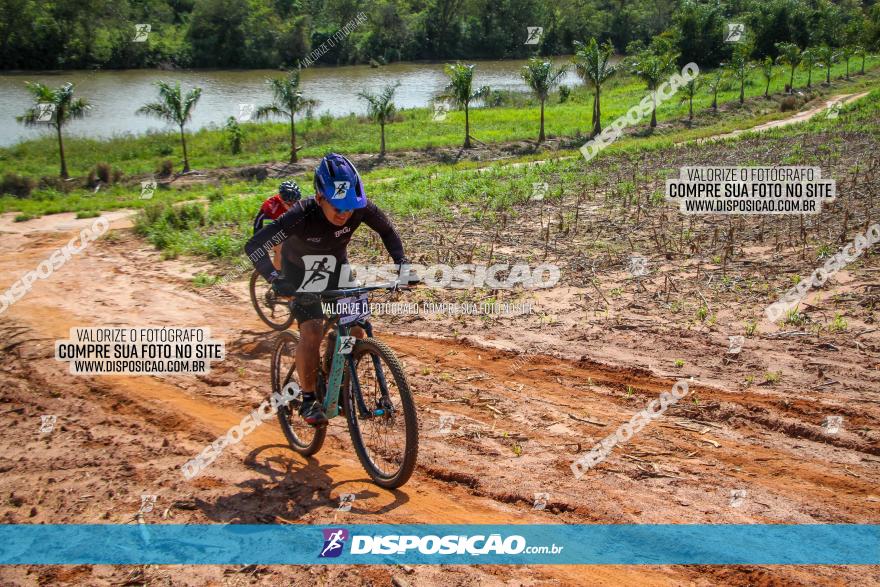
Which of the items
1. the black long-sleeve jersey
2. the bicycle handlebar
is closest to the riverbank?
the black long-sleeve jersey

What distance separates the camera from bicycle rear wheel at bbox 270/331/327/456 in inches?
247

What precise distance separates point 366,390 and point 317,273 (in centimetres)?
106

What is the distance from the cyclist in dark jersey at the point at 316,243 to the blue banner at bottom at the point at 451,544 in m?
1.18

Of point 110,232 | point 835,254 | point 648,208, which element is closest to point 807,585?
point 835,254

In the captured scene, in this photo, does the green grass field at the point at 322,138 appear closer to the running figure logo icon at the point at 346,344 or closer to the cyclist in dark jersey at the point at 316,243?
the cyclist in dark jersey at the point at 316,243

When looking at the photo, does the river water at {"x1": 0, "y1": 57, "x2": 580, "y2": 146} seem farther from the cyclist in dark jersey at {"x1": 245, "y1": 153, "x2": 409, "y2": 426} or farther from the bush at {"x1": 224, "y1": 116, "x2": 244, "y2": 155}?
the cyclist in dark jersey at {"x1": 245, "y1": 153, "x2": 409, "y2": 426}

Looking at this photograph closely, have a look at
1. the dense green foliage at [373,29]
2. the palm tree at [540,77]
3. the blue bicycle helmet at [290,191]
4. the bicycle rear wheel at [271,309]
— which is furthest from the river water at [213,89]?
the blue bicycle helmet at [290,191]

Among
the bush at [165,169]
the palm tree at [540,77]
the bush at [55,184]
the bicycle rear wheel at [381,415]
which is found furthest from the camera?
the palm tree at [540,77]

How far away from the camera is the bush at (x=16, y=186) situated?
2602 cm

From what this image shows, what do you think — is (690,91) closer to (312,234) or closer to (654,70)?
(654,70)

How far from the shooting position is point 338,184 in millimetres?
5363

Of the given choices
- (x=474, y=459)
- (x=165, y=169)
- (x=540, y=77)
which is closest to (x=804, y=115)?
(x=540, y=77)

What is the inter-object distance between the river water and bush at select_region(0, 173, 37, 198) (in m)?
14.9

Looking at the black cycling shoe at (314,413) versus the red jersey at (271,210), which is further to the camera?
the red jersey at (271,210)
